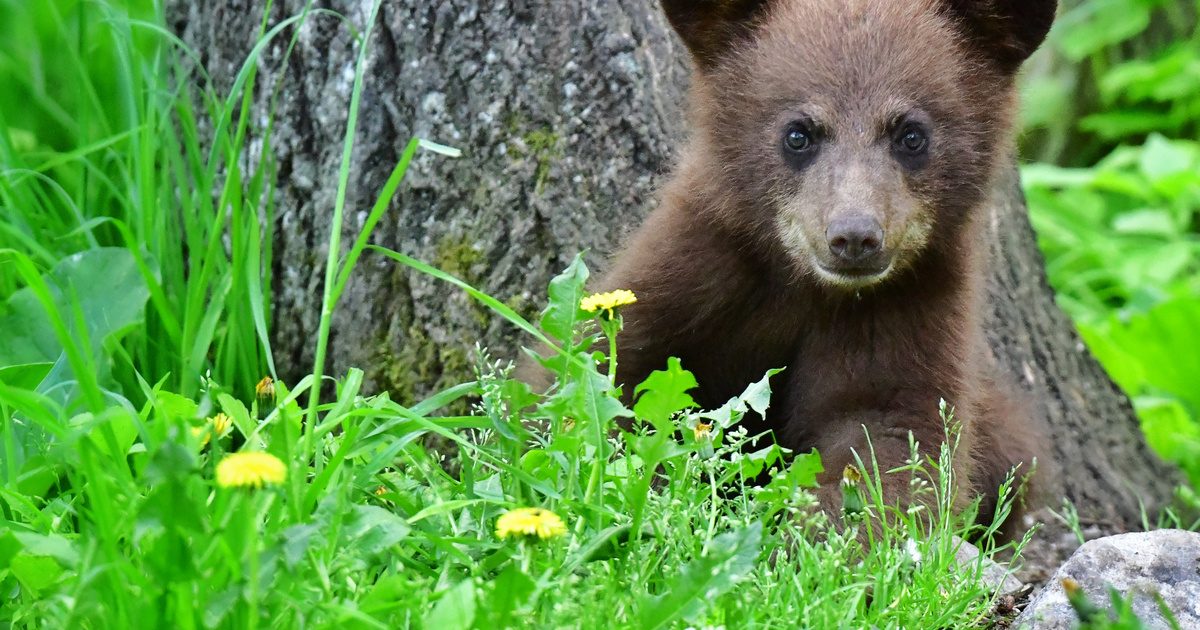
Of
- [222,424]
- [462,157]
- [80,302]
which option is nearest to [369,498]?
[222,424]

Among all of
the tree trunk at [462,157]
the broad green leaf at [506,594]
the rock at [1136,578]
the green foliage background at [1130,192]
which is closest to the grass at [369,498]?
the broad green leaf at [506,594]

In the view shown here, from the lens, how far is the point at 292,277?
14.8 ft

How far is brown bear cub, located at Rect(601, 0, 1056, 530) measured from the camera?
369cm

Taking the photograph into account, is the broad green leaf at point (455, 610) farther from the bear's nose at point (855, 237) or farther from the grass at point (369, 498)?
the bear's nose at point (855, 237)

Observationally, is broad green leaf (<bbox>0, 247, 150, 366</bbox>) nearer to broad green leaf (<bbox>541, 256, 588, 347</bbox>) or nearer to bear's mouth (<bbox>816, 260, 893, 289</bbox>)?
broad green leaf (<bbox>541, 256, 588, 347</bbox>)

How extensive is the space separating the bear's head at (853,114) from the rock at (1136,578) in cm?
95

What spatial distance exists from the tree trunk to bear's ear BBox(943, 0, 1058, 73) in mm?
1046

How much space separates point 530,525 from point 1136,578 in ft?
4.81

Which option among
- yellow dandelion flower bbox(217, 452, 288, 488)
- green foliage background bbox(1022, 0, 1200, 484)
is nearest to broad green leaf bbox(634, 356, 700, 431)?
yellow dandelion flower bbox(217, 452, 288, 488)

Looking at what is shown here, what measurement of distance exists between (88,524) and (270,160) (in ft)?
6.80

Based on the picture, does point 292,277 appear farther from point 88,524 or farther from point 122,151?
point 88,524

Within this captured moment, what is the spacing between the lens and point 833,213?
3.55 metres

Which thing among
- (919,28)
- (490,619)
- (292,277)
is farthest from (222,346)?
(919,28)

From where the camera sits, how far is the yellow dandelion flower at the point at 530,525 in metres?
2.41
